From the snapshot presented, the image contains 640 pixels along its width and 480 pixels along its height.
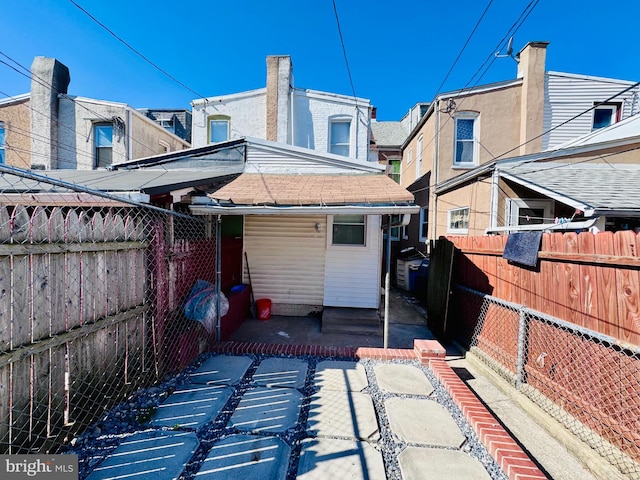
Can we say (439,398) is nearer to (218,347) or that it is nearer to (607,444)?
(607,444)

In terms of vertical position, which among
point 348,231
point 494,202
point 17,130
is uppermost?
point 17,130

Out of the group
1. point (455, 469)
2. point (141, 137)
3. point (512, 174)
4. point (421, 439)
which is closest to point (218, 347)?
point (421, 439)

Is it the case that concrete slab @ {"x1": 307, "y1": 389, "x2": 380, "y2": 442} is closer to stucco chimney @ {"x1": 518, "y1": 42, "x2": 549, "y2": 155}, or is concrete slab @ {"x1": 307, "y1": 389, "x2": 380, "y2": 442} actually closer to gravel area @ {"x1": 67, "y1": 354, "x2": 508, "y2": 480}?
gravel area @ {"x1": 67, "y1": 354, "x2": 508, "y2": 480}

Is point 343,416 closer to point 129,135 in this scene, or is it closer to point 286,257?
point 286,257

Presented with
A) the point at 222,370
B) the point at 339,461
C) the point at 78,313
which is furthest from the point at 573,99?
the point at 78,313

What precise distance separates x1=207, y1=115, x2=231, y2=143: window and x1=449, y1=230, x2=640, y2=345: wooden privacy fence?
31.0 ft

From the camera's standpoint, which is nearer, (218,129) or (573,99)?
(218,129)

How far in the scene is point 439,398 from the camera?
3.26 meters

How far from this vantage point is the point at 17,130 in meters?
10.4

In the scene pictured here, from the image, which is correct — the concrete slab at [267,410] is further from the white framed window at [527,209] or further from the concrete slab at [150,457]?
the white framed window at [527,209]

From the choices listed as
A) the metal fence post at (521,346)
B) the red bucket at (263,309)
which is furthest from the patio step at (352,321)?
the metal fence post at (521,346)

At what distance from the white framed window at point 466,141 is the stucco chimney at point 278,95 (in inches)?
251

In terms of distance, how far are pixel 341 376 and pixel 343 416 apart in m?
0.83

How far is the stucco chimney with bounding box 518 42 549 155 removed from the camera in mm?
10188
